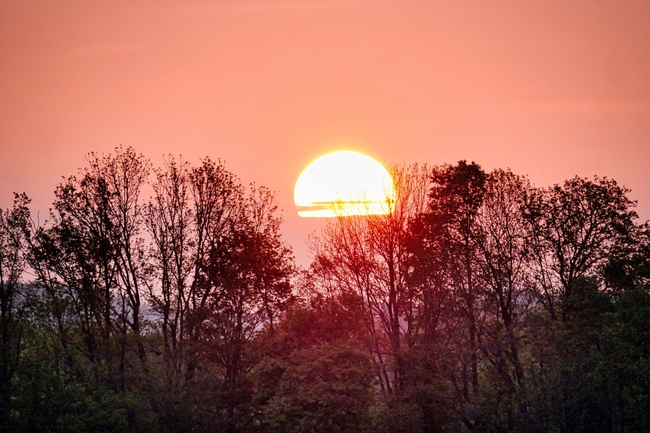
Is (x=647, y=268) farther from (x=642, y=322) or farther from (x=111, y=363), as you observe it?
(x=111, y=363)

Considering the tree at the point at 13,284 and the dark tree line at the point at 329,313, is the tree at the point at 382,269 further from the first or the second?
the tree at the point at 13,284

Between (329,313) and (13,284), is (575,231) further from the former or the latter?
(13,284)

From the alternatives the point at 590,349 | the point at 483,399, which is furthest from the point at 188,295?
the point at 590,349

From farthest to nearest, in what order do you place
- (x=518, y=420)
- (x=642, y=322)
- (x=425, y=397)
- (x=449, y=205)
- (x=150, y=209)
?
(x=150, y=209)
(x=449, y=205)
(x=425, y=397)
(x=518, y=420)
(x=642, y=322)

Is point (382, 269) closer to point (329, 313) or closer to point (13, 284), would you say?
point (329, 313)

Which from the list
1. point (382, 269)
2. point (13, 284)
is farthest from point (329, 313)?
point (13, 284)

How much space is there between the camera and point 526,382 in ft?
157

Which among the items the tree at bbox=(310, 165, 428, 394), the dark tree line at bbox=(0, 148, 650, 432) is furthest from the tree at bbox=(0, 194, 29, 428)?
the tree at bbox=(310, 165, 428, 394)

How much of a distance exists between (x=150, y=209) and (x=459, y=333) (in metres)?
27.2

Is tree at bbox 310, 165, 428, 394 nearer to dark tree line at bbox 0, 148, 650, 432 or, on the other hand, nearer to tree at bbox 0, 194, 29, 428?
dark tree line at bbox 0, 148, 650, 432

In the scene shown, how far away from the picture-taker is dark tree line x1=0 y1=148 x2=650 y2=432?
4809 centimetres

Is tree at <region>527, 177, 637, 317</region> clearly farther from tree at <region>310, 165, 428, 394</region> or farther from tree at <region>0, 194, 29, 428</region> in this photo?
tree at <region>0, 194, 29, 428</region>

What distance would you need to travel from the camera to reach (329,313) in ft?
179

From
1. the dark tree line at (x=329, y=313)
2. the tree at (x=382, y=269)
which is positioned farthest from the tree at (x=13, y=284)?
the tree at (x=382, y=269)
